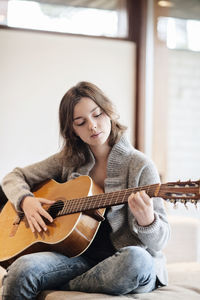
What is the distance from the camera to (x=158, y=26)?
111 inches

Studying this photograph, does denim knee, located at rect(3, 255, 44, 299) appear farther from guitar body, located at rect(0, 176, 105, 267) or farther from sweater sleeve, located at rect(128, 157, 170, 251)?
sweater sleeve, located at rect(128, 157, 170, 251)

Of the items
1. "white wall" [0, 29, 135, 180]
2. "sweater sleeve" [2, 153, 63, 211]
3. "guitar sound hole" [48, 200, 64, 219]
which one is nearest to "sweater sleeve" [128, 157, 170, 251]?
"guitar sound hole" [48, 200, 64, 219]

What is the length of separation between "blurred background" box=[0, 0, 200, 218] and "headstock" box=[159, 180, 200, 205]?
1.48 meters

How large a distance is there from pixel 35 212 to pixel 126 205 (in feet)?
1.07

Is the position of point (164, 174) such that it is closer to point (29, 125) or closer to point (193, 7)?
point (29, 125)

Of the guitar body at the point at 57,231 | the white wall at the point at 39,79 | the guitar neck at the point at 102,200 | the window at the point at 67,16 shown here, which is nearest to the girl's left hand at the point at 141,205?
the guitar neck at the point at 102,200

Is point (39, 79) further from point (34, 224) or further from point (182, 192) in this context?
point (182, 192)

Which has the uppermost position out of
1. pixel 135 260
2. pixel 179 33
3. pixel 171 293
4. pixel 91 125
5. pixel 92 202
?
pixel 179 33

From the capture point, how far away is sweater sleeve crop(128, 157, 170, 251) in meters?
1.38

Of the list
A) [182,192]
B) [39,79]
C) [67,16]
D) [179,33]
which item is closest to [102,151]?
[182,192]

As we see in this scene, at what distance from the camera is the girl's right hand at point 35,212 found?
5.11 ft

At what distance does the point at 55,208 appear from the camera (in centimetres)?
162

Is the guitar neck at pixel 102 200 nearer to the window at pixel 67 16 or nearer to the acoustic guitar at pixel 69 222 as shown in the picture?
the acoustic guitar at pixel 69 222

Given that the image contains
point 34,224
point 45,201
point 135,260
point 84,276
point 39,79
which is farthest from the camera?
point 39,79
